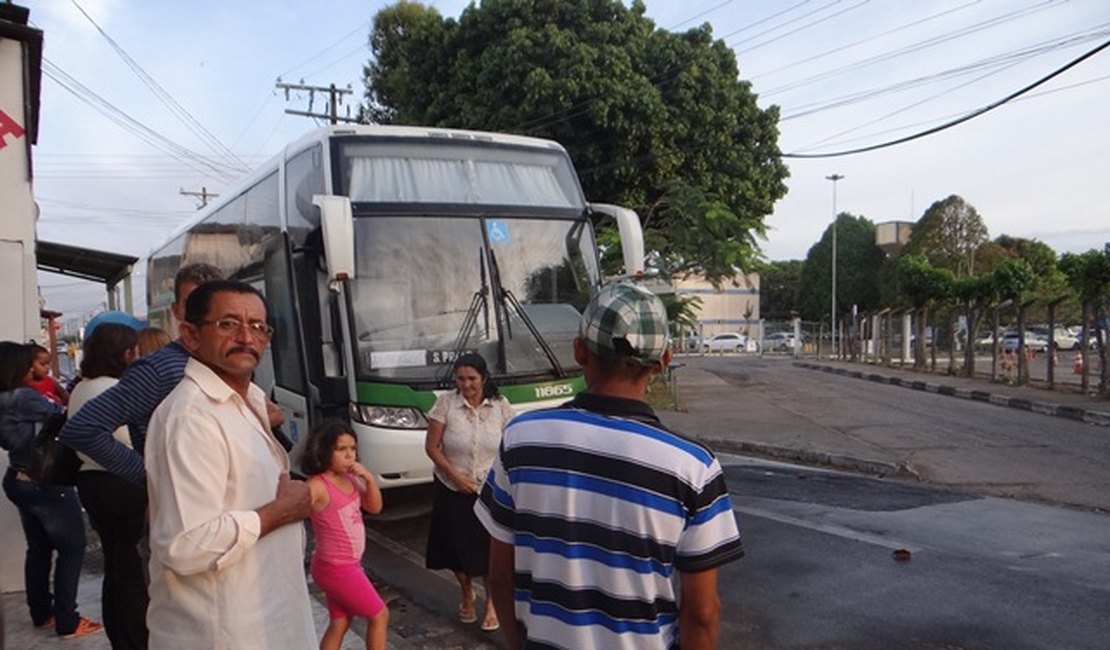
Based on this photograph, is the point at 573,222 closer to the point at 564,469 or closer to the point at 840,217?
the point at 564,469

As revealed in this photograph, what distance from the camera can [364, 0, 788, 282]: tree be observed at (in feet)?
60.8

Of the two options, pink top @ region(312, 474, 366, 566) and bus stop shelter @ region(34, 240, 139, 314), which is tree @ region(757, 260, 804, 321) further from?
pink top @ region(312, 474, 366, 566)

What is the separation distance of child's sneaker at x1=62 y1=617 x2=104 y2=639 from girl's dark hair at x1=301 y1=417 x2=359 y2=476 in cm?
182

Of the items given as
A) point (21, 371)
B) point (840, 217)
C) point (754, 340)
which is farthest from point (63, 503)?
point (840, 217)

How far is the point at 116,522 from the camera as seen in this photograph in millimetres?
3633

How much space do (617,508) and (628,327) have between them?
424mm

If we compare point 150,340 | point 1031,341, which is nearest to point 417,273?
point 150,340

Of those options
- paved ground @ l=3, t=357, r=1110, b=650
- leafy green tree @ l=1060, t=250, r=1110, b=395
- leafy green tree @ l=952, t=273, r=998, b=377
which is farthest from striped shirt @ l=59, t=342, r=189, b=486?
leafy green tree @ l=952, t=273, r=998, b=377

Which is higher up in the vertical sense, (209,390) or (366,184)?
(366,184)

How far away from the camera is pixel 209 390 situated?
214 centimetres

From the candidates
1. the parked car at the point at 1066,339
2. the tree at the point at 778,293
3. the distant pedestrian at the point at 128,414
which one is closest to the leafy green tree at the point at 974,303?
the parked car at the point at 1066,339

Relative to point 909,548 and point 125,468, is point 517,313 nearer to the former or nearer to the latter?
point 909,548

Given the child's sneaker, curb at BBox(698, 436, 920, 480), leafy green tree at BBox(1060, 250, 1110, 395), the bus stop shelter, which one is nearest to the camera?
the child's sneaker

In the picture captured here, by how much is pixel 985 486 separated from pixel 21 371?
9012mm
